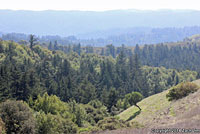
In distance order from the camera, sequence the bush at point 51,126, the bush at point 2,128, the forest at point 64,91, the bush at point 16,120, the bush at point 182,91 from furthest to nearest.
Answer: the bush at point 182,91
the bush at point 51,126
the forest at point 64,91
the bush at point 16,120
the bush at point 2,128

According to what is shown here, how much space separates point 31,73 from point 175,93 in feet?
157

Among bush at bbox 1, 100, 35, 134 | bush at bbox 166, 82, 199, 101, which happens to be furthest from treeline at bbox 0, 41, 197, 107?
bush at bbox 166, 82, 199, 101

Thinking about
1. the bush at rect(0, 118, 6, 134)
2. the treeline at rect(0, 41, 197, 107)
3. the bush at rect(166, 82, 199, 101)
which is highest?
the bush at rect(166, 82, 199, 101)

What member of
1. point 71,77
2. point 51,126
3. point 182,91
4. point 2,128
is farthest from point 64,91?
point 2,128

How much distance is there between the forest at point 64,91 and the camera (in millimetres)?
30875

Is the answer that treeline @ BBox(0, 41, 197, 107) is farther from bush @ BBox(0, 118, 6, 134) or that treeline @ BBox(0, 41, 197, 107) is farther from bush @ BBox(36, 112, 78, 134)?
bush @ BBox(0, 118, 6, 134)

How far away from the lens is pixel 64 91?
8281 centimetres

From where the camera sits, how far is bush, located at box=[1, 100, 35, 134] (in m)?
29.6

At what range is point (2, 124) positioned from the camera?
93.1 ft

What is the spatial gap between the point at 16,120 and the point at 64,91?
173 feet

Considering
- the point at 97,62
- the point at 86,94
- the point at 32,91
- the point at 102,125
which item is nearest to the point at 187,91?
the point at 102,125

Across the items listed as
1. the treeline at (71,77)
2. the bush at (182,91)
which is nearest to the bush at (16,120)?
the bush at (182,91)

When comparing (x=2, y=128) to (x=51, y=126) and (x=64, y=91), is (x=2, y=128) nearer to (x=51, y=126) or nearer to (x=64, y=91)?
(x=51, y=126)

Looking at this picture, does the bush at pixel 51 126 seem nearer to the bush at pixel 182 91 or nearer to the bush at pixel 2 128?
the bush at pixel 2 128
